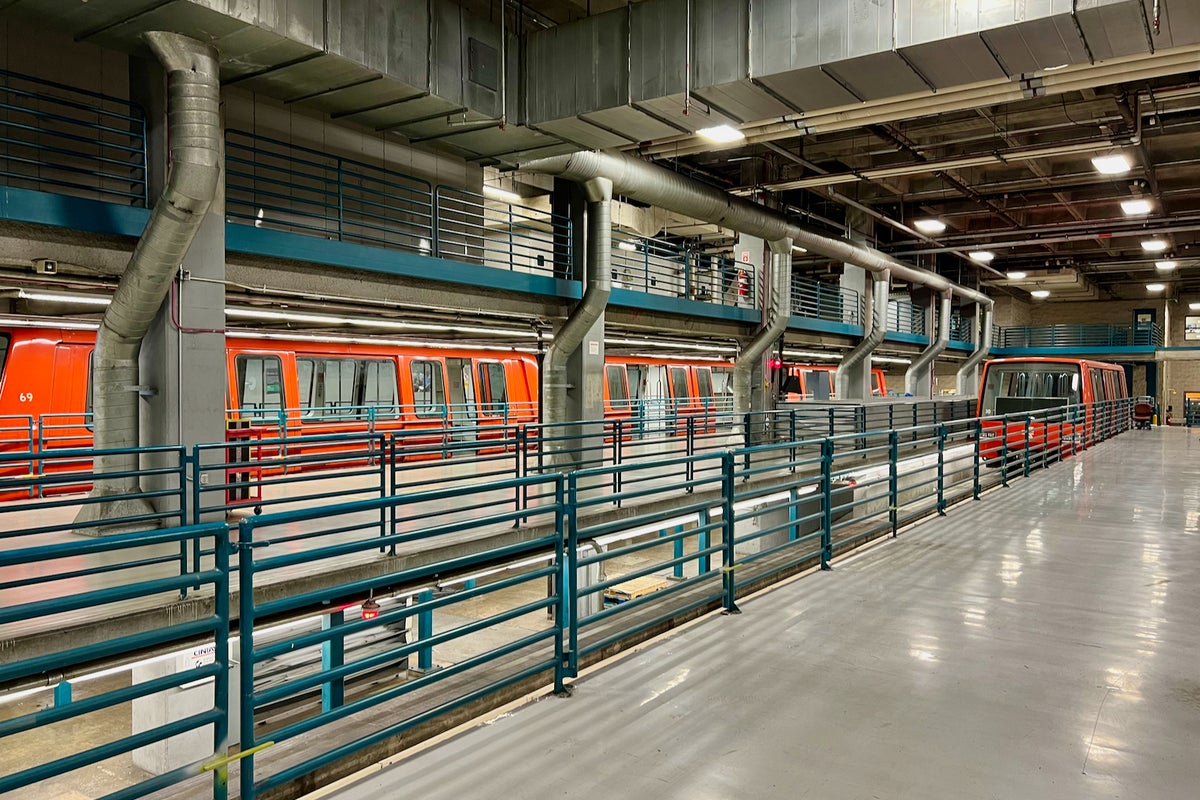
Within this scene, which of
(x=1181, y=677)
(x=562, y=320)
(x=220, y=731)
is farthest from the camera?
(x=562, y=320)

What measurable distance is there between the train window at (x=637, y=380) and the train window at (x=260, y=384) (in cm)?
1048

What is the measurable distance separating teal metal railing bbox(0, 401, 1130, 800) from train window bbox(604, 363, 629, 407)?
6946 mm

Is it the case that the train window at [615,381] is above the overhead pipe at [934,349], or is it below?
below

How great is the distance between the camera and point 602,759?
343 centimetres

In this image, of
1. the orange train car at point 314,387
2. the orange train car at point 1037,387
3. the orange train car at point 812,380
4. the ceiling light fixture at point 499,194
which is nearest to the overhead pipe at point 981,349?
the orange train car at point 812,380

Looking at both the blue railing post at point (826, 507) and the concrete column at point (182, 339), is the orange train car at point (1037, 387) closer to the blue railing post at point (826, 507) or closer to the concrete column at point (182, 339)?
the blue railing post at point (826, 507)

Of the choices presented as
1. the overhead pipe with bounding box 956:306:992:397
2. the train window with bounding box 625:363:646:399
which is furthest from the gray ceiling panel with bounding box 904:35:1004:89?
the overhead pipe with bounding box 956:306:992:397

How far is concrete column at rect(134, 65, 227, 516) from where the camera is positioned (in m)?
7.52

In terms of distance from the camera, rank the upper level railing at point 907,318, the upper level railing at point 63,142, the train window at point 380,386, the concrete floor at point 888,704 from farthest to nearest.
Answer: the upper level railing at point 907,318 < the train window at point 380,386 < the upper level railing at point 63,142 < the concrete floor at point 888,704

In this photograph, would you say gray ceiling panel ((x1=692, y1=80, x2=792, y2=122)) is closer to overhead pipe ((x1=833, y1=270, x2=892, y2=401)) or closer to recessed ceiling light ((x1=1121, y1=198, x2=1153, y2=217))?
recessed ceiling light ((x1=1121, y1=198, x2=1153, y2=217))

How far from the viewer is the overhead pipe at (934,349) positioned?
28234 mm

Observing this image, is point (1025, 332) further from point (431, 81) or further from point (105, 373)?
point (105, 373)

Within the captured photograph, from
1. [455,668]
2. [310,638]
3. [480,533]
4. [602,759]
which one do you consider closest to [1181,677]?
[602,759]

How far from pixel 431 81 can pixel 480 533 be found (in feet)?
16.7
